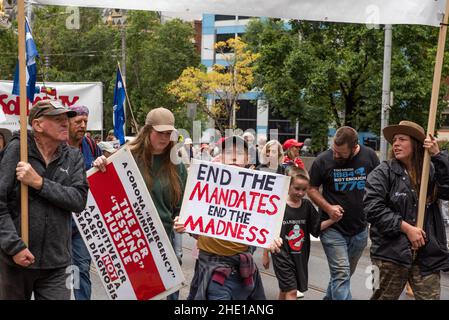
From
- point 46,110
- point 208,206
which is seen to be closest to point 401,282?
point 208,206

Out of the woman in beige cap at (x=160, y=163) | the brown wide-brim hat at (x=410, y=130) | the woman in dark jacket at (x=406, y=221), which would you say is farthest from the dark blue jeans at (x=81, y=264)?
the brown wide-brim hat at (x=410, y=130)

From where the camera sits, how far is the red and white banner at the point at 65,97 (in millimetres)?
10609

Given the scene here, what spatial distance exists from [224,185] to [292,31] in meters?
20.7

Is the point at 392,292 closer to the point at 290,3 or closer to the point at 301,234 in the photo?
the point at 301,234

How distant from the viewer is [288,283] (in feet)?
18.8

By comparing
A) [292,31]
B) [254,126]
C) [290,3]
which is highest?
[292,31]

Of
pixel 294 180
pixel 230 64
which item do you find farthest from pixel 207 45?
pixel 294 180

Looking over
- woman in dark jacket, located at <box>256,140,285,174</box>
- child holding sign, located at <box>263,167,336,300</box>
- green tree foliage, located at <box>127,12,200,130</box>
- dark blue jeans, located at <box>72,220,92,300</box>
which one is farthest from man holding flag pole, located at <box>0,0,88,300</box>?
green tree foliage, located at <box>127,12,200,130</box>

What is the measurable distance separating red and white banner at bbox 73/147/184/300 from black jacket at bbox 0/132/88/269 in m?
0.72

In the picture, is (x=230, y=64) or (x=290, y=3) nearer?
(x=290, y=3)

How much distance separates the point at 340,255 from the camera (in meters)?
6.00

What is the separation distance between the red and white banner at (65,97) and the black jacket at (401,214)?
271 inches

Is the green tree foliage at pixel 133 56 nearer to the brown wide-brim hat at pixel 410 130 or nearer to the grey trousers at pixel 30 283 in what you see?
the brown wide-brim hat at pixel 410 130

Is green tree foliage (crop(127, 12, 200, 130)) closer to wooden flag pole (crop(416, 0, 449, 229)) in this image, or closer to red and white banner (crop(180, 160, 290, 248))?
red and white banner (crop(180, 160, 290, 248))
